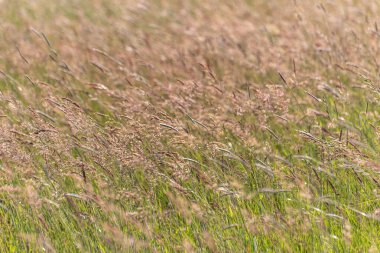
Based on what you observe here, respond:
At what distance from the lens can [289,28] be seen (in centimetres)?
604

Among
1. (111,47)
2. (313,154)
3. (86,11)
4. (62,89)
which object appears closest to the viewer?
(313,154)

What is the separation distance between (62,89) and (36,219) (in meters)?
2.01

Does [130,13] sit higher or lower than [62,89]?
lower

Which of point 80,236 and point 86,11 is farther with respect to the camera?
point 86,11

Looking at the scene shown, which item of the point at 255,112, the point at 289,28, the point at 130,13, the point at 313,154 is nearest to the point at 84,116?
the point at 255,112

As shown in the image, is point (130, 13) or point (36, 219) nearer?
point (36, 219)

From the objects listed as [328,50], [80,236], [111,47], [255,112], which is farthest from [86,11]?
[80,236]

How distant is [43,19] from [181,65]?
3233mm

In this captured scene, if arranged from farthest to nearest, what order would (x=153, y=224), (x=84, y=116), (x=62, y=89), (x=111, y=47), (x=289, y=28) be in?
(x=111, y=47) → (x=289, y=28) → (x=62, y=89) → (x=84, y=116) → (x=153, y=224)

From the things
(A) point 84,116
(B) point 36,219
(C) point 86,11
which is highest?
(A) point 84,116

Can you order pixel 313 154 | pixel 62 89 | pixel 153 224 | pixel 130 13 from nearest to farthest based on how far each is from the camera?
pixel 153 224 < pixel 313 154 < pixel 62 89 < pixel 130 13

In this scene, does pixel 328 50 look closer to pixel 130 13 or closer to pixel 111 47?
pixel 111 47

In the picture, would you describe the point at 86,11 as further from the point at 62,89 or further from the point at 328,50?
the point at 328,50

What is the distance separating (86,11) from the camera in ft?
28.7
